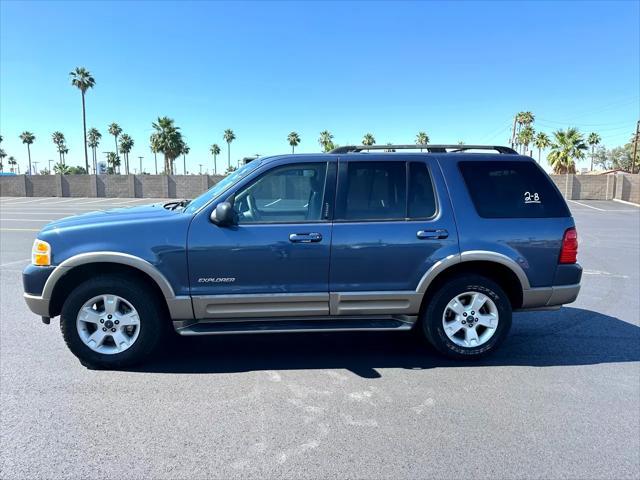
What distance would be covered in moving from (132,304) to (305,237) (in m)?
1.61

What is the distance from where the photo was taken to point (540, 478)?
2514 mm

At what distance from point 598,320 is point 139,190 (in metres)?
40.4

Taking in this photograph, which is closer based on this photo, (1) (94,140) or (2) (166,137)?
(2) (166,137)

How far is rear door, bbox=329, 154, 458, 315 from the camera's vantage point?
3875 mm

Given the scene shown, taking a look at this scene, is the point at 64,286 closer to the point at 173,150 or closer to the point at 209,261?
the point at 209,261

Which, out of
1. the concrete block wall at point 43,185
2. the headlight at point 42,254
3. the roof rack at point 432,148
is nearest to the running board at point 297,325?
the headlight at point 42,254

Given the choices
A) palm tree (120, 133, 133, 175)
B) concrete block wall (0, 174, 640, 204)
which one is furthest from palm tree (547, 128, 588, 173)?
palm tree (120, 133, 133, 175)

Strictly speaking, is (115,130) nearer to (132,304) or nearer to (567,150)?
(567,150)

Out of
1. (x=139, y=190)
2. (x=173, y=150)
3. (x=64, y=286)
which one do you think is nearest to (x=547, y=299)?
(x=64, y=286)

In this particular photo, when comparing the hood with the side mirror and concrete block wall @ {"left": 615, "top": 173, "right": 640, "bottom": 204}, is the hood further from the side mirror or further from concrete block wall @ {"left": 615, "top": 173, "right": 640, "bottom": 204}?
concrete block wall @ {"left": 615, "top": 173, "right": 640, "bottom": 204}

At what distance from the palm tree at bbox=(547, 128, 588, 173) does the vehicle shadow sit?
4465 centimetres

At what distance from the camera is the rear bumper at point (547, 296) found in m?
4.11

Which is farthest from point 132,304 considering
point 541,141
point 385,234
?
point 541,141

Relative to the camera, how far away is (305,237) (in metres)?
3.80
